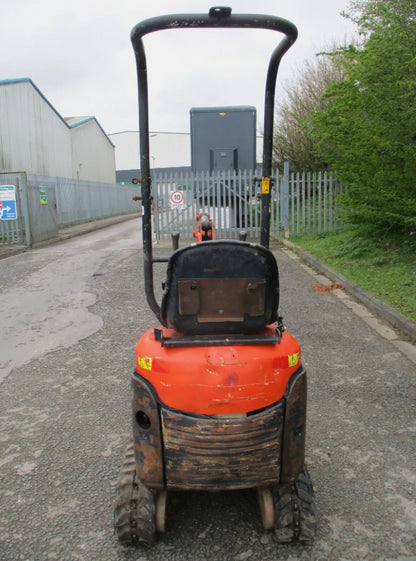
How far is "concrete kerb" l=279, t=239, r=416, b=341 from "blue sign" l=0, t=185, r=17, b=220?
30.5 feet

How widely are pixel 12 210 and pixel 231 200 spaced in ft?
22.1

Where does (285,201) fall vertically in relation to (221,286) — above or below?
above

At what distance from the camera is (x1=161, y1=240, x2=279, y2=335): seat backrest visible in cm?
221

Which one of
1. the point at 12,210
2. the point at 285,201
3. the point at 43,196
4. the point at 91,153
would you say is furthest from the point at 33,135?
the point at 285,201

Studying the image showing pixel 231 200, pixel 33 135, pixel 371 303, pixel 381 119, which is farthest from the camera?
pixel 33 135

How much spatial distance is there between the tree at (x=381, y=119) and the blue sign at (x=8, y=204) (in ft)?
31.2

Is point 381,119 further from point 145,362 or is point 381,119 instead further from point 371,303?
point 145,362

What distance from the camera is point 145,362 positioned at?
2.23 metres

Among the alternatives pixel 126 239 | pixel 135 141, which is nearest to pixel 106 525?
pixel 126 239

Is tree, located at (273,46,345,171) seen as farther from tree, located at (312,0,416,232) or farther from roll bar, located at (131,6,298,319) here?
roll bar, located at (131,6,298,319)

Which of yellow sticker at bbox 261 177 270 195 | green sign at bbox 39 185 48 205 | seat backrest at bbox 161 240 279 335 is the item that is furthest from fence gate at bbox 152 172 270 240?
seat backrest at bbox 161 240 279 335

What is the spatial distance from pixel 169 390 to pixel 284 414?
0.53m

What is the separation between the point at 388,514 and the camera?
2.54 meters

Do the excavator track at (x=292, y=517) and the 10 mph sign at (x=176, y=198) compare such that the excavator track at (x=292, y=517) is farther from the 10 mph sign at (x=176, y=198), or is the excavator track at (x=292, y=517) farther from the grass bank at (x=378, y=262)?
the 10 mph sign at (x=176, y=198)
